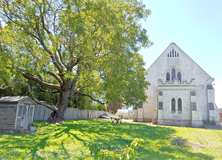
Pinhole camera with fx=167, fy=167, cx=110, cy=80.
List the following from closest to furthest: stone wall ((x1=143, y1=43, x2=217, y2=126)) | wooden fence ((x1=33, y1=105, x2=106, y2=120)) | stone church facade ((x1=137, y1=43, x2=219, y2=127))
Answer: wooden fence ((x1=33, y1=105, x2=106, y2=120)) < stone church facade ((x1=137, y1=43, x2=219, y2=127)) < stone wall ((x1=143, y1=43, x2=217, y2=126))

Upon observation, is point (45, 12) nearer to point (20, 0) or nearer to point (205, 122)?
point (20, 0)

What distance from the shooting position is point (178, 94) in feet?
82.8

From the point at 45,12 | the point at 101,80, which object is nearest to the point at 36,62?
the point at 45,12

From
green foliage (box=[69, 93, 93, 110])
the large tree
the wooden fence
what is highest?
the large tree

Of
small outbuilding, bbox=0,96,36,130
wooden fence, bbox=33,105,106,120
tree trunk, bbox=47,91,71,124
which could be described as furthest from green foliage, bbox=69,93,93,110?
small outbuilding, bbox=0,96,36,130

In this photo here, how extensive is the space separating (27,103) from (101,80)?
5.99 m

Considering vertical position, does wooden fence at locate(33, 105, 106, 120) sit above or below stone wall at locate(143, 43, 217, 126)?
below

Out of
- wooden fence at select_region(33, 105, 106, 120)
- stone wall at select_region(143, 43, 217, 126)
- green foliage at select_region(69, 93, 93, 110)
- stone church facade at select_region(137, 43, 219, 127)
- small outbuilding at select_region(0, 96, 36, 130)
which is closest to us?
small outbuilding at select_region(0, 96, 36, 130)

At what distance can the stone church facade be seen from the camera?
961 inches

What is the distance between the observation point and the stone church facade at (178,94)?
961 inches

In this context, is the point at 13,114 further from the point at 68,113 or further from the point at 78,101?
the point at 78,101

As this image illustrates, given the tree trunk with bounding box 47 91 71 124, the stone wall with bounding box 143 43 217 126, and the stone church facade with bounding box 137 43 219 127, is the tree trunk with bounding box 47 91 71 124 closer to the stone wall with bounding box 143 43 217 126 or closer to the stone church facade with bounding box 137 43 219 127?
the stone church facade with bounding box 137 43 219 127

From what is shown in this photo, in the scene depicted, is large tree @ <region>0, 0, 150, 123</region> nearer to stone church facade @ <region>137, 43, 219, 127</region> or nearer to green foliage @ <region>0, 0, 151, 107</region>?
green foliage @ <region>0, 0, 151, 107</region>

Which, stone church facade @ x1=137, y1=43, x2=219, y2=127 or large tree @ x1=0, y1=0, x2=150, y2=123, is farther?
stone church facade @ x1=137, y1=43, x2=219, y2=127
